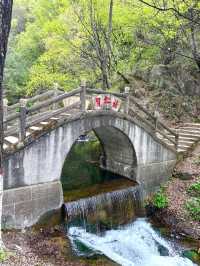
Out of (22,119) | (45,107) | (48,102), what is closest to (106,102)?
(45,107)

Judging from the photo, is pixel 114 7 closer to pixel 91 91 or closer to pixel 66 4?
pixel 66 4

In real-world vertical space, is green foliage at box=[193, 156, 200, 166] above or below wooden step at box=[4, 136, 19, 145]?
below

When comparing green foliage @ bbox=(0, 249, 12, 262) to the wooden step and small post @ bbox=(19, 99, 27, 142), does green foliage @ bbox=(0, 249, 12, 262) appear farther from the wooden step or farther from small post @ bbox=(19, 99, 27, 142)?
small post @ bbox=(19, 99, 27, 142)

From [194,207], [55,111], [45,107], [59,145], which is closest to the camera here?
[55,111]

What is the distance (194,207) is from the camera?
13.3 m

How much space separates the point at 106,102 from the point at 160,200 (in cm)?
482

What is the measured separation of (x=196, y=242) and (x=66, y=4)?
15.8 m

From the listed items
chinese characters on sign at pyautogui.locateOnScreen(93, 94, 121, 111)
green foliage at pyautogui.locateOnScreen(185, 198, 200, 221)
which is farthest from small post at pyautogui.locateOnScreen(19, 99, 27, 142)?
green foliage at pyautogui.locateOnScreen(185, 198, 200, 221)

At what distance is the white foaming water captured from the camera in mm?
10781

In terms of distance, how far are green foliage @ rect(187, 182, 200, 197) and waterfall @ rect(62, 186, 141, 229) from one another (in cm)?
222

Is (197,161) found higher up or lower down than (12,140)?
lower down

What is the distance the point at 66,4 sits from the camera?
68.3 ft

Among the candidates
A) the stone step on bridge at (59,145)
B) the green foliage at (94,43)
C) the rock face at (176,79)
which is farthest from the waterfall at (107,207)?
the green foliage at (94,43)

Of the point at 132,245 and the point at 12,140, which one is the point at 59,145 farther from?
the point at 132,245
